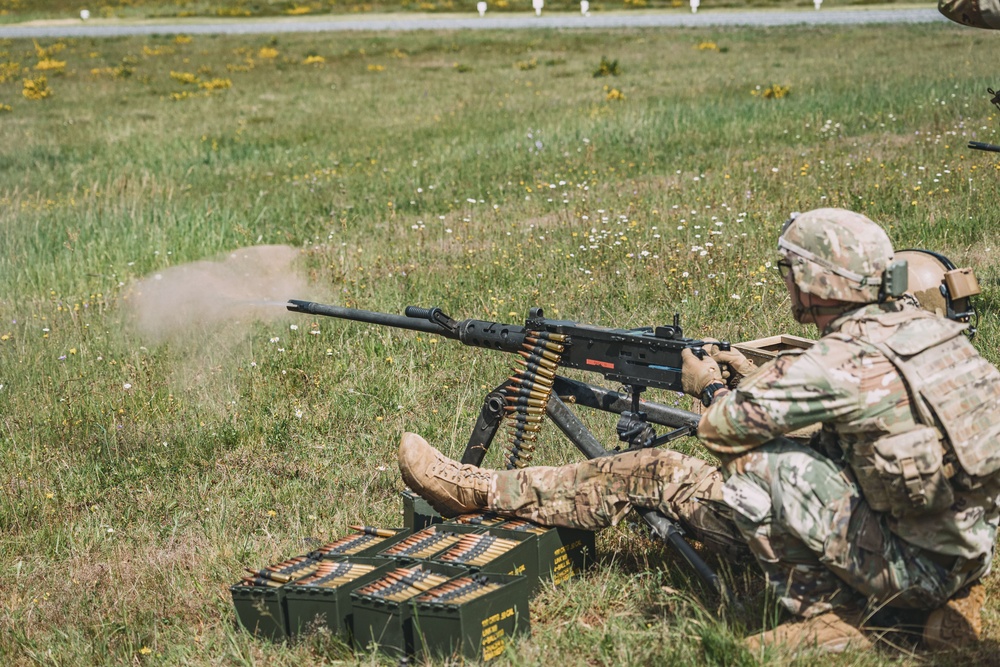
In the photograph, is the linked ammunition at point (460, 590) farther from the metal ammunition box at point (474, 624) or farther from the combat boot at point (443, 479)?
the combat boot at point (443, 479)

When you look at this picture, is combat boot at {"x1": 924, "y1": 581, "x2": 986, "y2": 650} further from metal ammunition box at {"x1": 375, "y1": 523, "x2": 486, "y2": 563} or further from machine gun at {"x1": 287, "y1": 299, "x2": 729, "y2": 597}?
metal ammunition box at {"x1": 375, "y1": 523, "x2": 486, "y2": 563}

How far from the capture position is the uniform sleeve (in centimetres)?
409

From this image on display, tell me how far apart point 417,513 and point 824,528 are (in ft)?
7.97

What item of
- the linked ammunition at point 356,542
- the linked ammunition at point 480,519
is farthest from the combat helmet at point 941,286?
the linked ammunition at point 356,542

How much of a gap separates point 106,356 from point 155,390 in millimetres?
965

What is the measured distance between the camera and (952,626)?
14.5 feet

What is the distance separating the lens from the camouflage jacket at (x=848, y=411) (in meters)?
4.08

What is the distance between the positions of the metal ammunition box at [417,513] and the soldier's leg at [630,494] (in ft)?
2.11

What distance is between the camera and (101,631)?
5.36 m

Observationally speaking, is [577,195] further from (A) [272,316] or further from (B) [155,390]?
(B) [155,390]

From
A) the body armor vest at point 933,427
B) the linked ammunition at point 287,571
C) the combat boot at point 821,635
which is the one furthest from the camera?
the linked ammunition at point 287,571

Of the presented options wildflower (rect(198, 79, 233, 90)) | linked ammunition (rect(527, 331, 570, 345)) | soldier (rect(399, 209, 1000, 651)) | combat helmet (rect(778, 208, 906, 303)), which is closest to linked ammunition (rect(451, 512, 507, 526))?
linked ammunition (rect(527, 331, 570, 345))

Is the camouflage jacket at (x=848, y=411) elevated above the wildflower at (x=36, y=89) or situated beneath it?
situated beneath

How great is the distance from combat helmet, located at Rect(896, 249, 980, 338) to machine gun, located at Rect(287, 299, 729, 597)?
1.13 m
